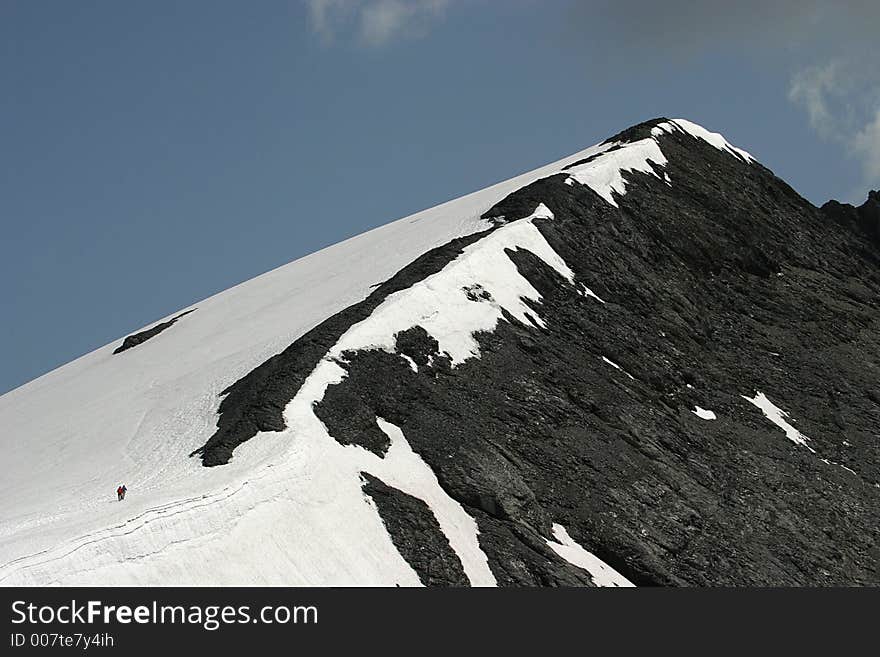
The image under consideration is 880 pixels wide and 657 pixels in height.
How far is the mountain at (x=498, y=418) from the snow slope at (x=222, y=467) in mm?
100

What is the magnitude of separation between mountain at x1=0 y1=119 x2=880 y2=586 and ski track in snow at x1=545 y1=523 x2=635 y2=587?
10cm

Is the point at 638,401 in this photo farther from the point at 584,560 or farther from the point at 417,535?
the point at 417,535

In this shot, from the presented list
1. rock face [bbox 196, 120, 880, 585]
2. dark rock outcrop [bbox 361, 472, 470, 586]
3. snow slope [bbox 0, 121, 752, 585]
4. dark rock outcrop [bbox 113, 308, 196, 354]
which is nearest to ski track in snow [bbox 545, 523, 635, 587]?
rock face [bbox 196, 120, 880, 585]

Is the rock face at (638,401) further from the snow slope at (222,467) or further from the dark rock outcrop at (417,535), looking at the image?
the snow slope at (222,467)

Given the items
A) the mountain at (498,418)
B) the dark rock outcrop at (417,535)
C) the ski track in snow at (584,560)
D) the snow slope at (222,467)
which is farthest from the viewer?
the ski track in snow at (584,560)

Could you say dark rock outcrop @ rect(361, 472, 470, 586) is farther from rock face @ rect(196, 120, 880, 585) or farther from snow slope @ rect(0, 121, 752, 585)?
snow slope @ rect(0, 121, 752, 585)

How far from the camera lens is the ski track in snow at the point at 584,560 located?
108 feet

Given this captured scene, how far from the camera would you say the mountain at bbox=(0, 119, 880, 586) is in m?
29.4

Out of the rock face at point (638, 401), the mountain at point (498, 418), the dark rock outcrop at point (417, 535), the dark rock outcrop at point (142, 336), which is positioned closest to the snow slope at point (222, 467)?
the mountain at point (498, 418)

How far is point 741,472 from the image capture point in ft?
137

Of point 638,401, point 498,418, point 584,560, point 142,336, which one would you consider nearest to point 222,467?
point 498,418

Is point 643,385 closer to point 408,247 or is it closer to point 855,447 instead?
point 855,447

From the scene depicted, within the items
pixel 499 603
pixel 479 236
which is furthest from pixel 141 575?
pixel 479 236

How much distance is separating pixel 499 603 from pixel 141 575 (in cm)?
795
